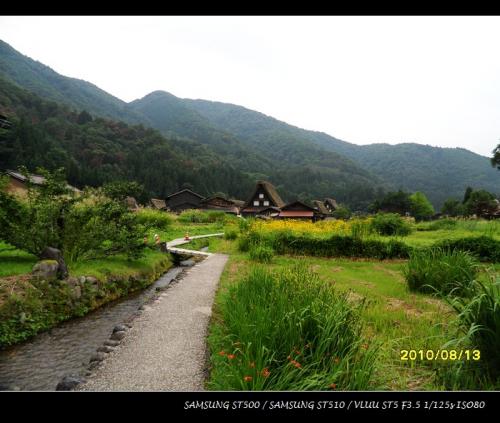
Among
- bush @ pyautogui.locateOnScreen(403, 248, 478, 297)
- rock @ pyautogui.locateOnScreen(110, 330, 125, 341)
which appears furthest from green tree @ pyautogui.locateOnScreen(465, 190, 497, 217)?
rock @ pyautogui.locateOnScreen(110, 330, 125, 341)

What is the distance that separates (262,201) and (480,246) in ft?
131

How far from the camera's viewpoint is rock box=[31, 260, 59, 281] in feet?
22.2

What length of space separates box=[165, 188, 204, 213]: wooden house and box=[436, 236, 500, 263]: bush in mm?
49444

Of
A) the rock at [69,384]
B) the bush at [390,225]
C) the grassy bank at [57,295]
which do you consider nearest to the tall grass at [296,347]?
the rock at [69,384]

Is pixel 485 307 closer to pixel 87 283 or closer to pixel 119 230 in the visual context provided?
pixel 87 283

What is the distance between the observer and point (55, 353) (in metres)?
4.97

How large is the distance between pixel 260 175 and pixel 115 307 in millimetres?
100235

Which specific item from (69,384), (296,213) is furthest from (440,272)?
(296,213)

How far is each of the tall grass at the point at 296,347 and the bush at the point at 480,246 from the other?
1019 centimetres

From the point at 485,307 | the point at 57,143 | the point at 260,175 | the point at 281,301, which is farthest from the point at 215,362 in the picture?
the point at 260,175

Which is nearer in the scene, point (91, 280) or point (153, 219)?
point (91, 280)

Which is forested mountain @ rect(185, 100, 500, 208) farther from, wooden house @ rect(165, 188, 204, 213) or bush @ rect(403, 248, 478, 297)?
bush @ rect(403, 248, 478, 297)

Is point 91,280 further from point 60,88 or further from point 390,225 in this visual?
point 60,88
